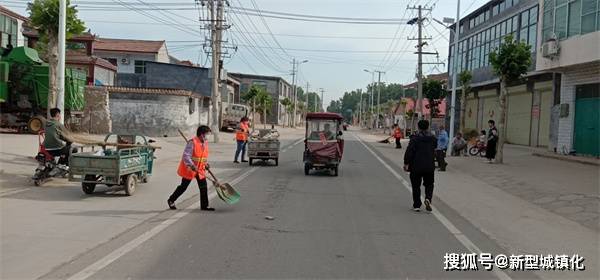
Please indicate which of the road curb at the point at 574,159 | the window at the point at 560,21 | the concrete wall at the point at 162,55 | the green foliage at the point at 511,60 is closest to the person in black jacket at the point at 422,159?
the green foliage at the point at 511,60

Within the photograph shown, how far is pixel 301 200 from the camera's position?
1275 centimetres

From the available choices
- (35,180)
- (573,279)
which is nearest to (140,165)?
(35,180)

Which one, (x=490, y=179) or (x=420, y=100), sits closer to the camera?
(x=490, y=179)

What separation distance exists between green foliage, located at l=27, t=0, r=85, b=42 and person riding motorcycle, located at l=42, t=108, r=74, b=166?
486cm

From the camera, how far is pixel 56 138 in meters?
13.4

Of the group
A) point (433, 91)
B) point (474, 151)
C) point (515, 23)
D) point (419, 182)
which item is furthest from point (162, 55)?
point (419, 182)

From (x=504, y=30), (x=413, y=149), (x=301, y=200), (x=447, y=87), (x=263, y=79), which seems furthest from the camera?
(x=263, y=79)

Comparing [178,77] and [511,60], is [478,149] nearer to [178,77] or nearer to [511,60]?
[511,60]

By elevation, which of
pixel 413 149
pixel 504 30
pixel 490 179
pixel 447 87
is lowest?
pixel 490 179

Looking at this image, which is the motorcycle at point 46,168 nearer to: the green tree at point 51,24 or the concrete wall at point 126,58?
the green tree at point 51,24

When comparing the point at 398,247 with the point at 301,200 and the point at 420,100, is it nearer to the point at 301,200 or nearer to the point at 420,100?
the point at 301,200

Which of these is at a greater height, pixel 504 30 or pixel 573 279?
pixel 504 30

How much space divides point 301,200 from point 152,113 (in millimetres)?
26050

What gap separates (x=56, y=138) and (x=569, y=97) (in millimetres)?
23519
